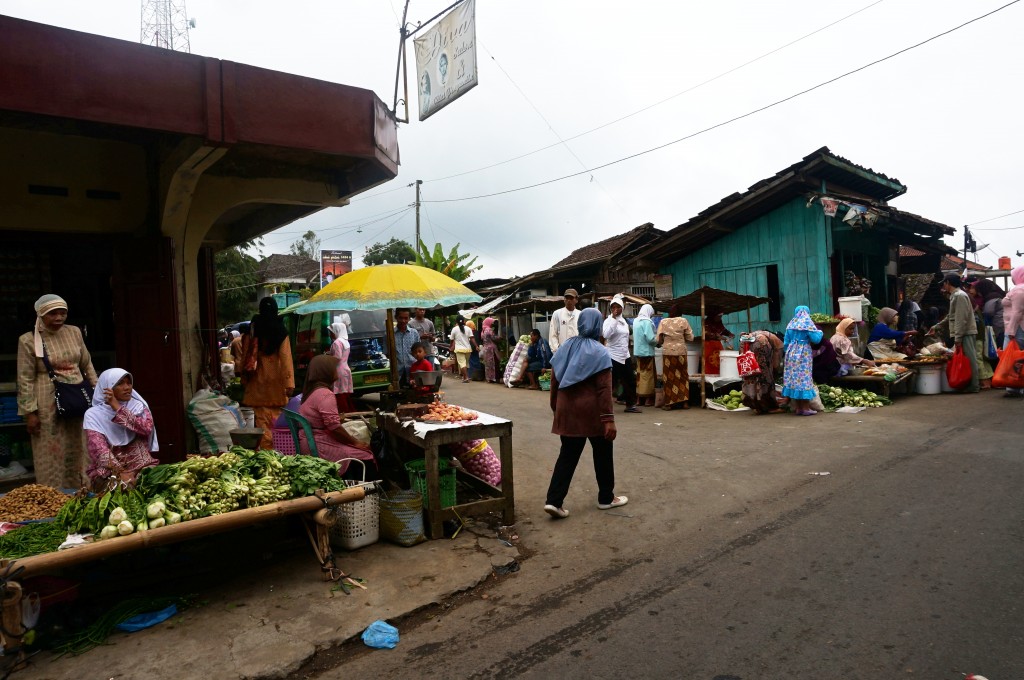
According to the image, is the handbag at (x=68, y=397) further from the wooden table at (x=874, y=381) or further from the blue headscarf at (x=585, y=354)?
the wooden table at (x=874, y=381)

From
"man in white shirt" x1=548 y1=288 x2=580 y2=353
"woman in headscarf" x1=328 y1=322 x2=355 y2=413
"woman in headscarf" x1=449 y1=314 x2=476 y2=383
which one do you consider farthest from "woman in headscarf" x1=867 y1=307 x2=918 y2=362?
"woman in headscarf" x1=449 y1=314 x2=476 y2=383

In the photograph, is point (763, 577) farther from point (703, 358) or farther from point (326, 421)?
point (703, 358)

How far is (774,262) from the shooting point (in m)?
13.9

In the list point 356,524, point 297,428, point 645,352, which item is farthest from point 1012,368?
point 297,428

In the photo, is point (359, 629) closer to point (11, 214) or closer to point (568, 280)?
point (11, 214)

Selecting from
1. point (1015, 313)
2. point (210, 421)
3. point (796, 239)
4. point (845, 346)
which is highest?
point (796, 239)

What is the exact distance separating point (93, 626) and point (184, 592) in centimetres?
58

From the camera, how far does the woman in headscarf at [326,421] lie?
545 cm

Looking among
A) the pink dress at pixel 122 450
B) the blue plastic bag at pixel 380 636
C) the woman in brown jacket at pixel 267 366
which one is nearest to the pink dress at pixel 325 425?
the pink dress at pixel 122 450

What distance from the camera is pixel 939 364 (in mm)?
11070

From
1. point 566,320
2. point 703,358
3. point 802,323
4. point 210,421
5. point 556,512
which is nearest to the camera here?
point 556,512

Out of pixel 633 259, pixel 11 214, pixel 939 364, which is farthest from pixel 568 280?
pixel 11 214

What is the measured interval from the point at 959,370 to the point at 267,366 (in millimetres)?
10781

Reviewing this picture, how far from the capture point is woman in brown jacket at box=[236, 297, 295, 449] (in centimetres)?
726
